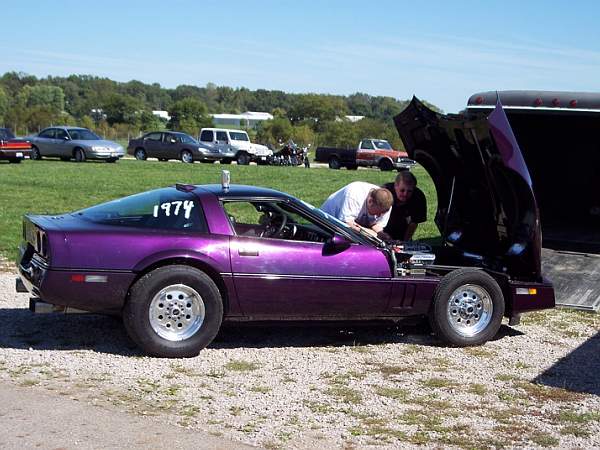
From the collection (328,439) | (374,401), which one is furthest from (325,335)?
(328,439)

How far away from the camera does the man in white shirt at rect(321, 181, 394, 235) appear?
8094mm

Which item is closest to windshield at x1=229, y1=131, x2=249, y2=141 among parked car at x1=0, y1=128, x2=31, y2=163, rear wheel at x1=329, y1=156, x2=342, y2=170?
rear wheel at x1=329, y1=156, x2=342, y2=170

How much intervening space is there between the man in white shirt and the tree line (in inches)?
183

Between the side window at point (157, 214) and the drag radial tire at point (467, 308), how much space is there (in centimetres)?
208

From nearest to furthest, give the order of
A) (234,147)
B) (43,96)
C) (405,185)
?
(405,185), (234,147), (43,96)

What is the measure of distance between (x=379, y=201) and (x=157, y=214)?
217cm

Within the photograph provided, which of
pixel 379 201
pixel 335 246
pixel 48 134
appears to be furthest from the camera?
pixel 48 134

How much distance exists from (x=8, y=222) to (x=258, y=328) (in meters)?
7.55

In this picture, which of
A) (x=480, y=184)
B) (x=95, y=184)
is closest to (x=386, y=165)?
(x=95, y=184)

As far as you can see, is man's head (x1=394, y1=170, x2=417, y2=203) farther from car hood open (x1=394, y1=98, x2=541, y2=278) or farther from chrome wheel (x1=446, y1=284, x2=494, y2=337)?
chrome wheel (x1=446, y1=284, x2=494, y2=337)

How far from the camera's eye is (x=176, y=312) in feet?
21.9

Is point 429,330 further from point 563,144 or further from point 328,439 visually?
point 563,144

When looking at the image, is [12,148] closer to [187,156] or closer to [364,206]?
[187,156]

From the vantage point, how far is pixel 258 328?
7.83 metres
